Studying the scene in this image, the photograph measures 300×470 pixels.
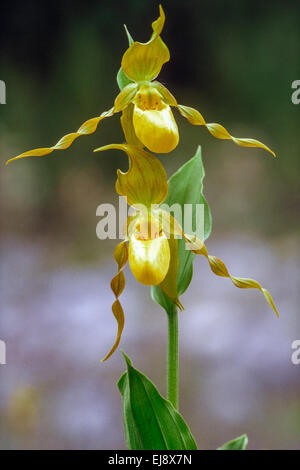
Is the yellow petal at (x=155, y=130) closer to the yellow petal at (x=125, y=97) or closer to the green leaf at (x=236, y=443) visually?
the yellow petal at (x=125, y=97)

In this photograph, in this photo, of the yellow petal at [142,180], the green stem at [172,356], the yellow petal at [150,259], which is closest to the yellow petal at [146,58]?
the yellow petal at [142,180]

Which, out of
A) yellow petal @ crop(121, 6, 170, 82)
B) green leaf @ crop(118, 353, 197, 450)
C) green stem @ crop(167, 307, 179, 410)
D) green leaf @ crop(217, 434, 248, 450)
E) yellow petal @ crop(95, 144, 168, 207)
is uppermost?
yellow petal @ crop(121, 6, 170, 82)

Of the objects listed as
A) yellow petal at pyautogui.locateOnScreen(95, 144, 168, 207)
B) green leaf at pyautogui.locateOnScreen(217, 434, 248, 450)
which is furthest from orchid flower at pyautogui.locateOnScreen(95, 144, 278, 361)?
green leaf at pyautogui.locateOnScreen(217, 434, 248, 450)

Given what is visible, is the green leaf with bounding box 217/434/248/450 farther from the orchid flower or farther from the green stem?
the orchid flower

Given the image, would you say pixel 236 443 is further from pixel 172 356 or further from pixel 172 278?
pixel 172 278

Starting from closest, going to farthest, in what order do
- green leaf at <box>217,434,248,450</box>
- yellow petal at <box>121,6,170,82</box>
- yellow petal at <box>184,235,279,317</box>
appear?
yellow petal at <box>121,6,170,82</box> < yellow petal at <box>184,235,279,317</box> < green leaf at <box>217,434,248,450</box>

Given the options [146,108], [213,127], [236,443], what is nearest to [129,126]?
[146,108]

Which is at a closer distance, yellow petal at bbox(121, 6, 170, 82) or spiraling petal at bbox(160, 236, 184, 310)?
yellow petal at bbox(121, 6, 170, 82)

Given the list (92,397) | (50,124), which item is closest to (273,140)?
(50,124)
